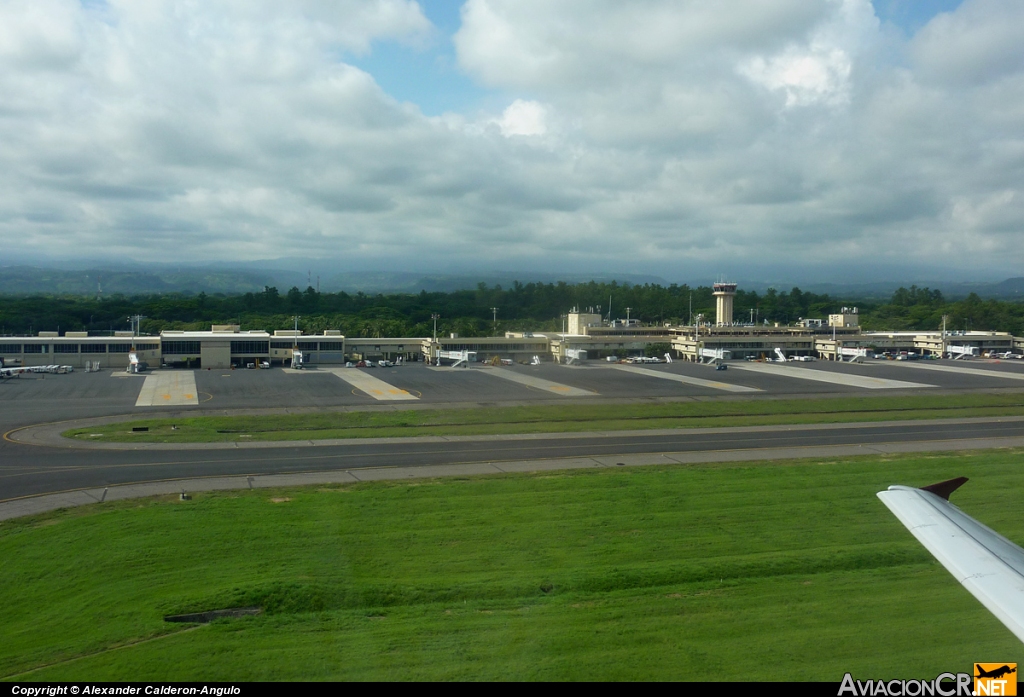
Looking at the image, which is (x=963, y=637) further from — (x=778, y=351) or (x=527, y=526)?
(x=778, y=351)

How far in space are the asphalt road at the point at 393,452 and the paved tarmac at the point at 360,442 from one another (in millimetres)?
57

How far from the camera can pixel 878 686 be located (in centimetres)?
1067

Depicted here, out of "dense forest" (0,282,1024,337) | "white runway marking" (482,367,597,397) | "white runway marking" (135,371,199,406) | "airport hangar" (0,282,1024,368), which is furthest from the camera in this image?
"dense forest" (0,282,1024,337)

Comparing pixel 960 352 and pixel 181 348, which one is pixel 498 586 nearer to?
pixel 181 348

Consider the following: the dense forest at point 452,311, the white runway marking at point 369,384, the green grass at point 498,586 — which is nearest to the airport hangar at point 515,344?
the white runway marking at point 369,384

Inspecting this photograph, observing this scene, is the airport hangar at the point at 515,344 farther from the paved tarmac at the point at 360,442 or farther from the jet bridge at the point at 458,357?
the paved tarmac at the point at 360,442

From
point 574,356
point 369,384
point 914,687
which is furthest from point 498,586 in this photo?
point 574,356

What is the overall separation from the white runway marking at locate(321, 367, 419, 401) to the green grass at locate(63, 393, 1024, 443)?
8624mm

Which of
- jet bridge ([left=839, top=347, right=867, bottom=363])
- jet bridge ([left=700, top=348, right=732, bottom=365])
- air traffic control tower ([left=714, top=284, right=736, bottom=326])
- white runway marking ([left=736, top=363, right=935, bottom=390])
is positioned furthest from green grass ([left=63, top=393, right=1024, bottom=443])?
air traffic control tower ([left=714, top=284, right=736, bottom=326])

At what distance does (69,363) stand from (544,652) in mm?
87212

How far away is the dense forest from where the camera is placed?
13612 cm

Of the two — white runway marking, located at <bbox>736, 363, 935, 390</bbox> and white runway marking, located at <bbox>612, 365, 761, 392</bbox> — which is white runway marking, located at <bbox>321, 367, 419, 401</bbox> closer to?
white runway marking, located at <bbox>612, 365, 761, 392</bbox>

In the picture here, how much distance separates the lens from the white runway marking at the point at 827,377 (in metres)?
70.0

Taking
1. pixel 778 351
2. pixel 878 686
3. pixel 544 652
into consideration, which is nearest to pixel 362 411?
pixel 544 652
